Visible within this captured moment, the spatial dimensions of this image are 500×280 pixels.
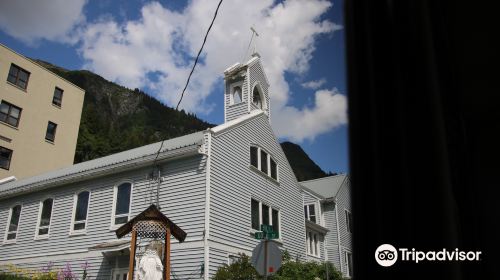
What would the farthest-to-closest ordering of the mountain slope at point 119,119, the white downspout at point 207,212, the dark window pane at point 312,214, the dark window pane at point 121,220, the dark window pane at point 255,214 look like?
the mountain slope at point 119,119
the dark window pane at point 312,214
the dark window pane at point 255,214
the dark window pane at point 121,220
the white downspout at point 207,212

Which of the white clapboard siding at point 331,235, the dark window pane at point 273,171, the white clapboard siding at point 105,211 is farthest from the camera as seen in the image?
the white clapboard siding at point 331,235

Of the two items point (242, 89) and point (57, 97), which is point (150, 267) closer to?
point (242, 89)

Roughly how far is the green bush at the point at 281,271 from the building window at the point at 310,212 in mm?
7263

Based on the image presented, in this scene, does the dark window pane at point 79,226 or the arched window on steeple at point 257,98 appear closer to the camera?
the dark window pane at point 79,226

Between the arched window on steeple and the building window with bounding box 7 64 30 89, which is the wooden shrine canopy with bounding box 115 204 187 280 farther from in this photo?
the building window with bounding box 7 64 30 89

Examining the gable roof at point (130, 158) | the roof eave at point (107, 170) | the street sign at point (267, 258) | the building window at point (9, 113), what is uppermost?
the building window at point (9, 113)

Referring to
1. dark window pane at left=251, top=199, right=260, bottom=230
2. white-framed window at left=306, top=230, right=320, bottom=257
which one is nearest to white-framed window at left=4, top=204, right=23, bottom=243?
dark window pane at left=251, top=199, right=260, bottom=230

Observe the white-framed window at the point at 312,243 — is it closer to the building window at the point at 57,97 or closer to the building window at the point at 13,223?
the building window at the point at 13,223

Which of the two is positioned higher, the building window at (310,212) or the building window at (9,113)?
the building window at (9,113)

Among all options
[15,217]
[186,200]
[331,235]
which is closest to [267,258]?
[186,200]

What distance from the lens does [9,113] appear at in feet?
75.6

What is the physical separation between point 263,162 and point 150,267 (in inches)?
270

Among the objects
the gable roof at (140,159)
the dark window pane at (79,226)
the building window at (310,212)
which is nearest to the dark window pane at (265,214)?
the gable roof at (140,159)

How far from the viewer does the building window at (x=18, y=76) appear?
23.4 metres
